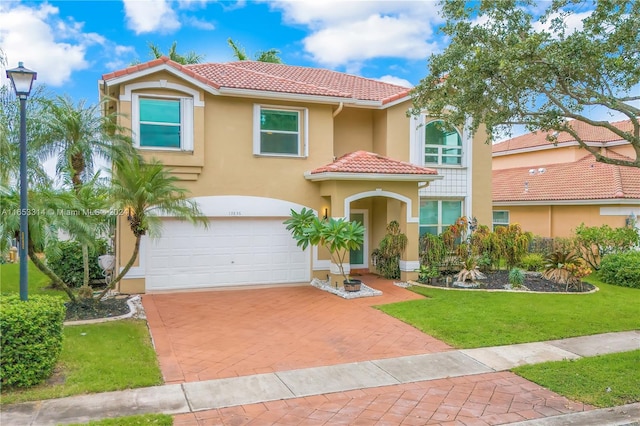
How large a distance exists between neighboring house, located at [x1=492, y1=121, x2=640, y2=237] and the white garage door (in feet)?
37.6

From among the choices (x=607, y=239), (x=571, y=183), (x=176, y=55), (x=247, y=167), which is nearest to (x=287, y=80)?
(x=247, y=167)

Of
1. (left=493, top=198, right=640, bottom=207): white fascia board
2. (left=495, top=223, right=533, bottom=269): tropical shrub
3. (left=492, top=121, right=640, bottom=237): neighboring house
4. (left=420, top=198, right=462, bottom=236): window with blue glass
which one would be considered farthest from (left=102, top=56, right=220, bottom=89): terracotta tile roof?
(left=493, top=198, right=640, bottom=207): white fascia board

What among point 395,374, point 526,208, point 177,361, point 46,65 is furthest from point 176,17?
point 526,208

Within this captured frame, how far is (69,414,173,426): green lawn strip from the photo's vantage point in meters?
5.62

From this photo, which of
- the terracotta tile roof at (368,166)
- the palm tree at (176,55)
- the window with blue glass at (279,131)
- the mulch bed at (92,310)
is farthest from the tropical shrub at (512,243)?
the palm tree at (176,55)

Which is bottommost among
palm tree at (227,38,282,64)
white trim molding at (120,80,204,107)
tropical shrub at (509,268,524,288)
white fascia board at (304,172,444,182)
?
tropical shrub at (509,268,524,288)

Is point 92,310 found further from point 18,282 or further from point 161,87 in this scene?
point 18,282

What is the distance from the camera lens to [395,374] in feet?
25.0

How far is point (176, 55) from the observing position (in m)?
28.4

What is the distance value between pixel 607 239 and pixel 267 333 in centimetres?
1523

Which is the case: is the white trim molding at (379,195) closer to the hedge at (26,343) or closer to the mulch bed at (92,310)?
the mulch bed at (92,310)

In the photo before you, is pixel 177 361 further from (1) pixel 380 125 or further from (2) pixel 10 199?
(1) pixel 380 125

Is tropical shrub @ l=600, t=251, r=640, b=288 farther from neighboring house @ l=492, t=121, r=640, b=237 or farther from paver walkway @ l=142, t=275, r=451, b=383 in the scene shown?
paver walkway @ l=142, t=275, r=451, b=383

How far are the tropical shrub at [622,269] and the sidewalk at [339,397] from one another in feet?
32.5
